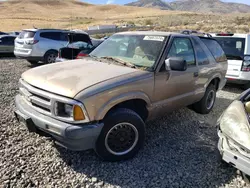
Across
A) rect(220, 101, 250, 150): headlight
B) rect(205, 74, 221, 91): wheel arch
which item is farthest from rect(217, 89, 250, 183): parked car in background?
rect(205, 74, 221, 91): wheel arch

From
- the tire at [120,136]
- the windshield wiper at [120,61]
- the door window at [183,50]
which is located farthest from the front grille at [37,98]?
the door window at [183,50]

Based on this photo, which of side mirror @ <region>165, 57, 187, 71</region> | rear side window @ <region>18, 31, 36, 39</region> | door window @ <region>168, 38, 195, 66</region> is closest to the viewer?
side mirror @ <region>165, 57, 187, 71</region>

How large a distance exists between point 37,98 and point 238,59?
5.66 meters

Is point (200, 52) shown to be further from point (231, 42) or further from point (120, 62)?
point (231, 42)

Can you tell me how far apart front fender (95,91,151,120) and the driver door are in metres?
0.32

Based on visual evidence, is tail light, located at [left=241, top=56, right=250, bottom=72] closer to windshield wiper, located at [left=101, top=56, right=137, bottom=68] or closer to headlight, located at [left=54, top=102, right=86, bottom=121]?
windshield wiper, located at [left=101, top=56, right=137, bottom=68]

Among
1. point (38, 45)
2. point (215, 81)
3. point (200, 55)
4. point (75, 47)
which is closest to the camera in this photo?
point (200, 55)

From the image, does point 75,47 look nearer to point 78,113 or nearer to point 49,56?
point 49,56

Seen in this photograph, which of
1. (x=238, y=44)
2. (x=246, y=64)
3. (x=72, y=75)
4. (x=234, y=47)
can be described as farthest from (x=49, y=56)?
(x=72, y=75)

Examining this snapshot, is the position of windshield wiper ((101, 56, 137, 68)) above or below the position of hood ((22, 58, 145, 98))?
above

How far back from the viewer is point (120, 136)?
3.21 metres

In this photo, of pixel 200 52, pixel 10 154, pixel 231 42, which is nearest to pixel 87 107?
pixel 10 154

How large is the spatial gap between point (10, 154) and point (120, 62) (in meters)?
2.04

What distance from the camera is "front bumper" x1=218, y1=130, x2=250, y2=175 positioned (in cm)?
256
